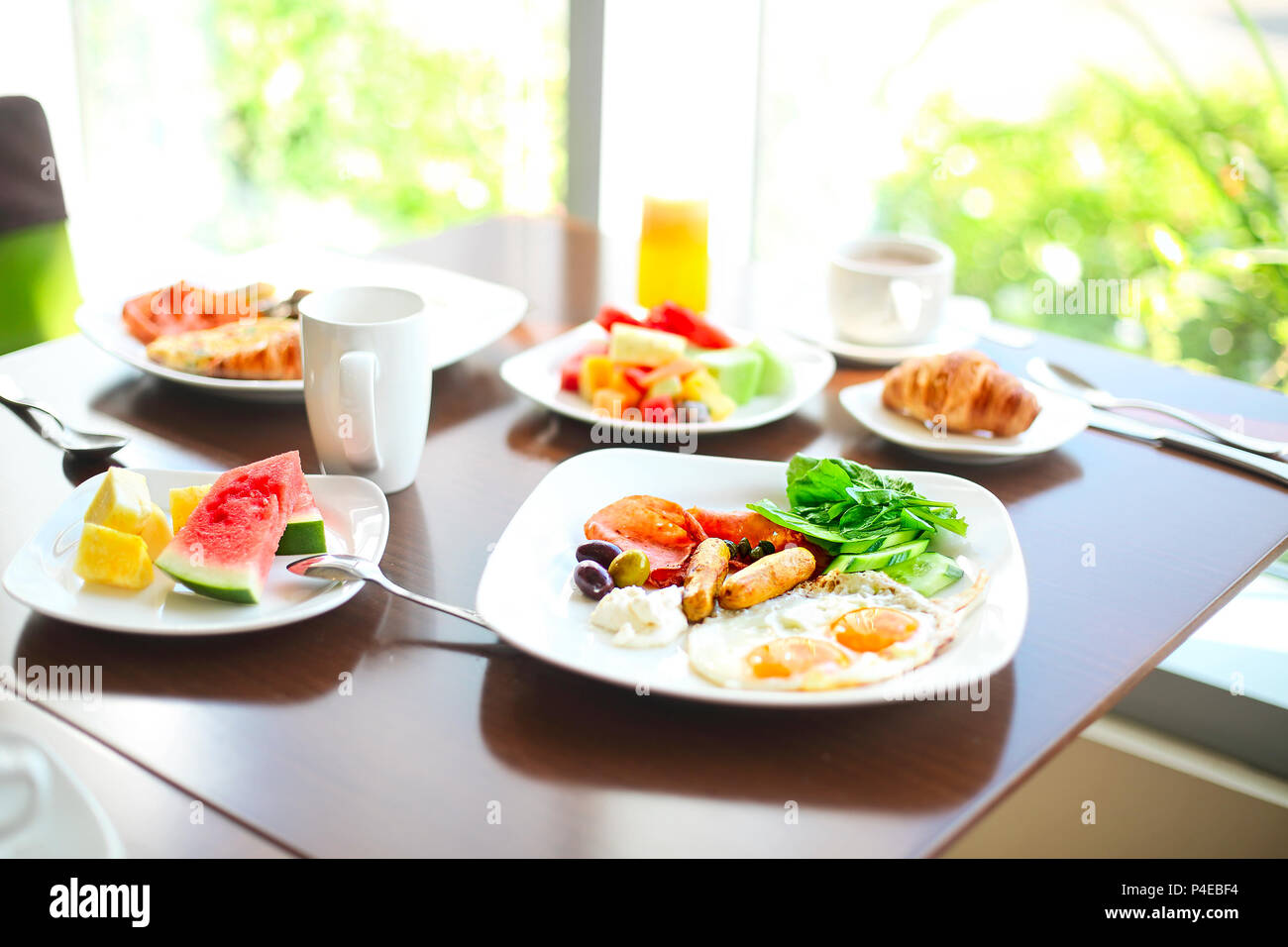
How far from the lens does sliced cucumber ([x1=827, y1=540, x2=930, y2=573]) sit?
101cm

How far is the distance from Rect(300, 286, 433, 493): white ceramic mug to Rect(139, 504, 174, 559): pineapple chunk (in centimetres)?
22

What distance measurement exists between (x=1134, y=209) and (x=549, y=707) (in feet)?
7.03

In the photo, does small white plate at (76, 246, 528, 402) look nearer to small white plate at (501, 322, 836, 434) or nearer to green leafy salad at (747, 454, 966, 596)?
small white plate at (501, 322, 836, 434)

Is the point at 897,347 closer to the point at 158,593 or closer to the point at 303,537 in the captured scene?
the point at 303,537

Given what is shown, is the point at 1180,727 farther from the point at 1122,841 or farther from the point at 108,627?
the point at 108,627

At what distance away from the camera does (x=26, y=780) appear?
2.59 feet

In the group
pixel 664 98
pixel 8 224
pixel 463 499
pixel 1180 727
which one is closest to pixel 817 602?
pixel 463 499

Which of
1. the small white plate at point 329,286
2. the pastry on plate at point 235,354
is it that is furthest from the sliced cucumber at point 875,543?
the pastry on plate at point 235,354

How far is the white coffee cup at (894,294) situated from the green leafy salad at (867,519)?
0.53m

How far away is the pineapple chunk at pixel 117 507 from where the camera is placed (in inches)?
39.2

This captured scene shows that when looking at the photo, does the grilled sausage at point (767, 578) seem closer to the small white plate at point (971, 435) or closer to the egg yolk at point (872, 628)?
the egg yolk at point (872, 628)

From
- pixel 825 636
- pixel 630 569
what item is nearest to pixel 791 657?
pixel 825 636

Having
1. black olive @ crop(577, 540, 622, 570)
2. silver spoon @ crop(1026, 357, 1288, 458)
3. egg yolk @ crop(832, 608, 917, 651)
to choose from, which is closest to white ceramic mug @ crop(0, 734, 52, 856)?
black olive @ crop(577, 540, 622, 570)
